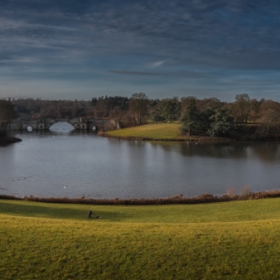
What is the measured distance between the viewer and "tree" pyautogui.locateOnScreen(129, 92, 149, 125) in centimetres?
11227

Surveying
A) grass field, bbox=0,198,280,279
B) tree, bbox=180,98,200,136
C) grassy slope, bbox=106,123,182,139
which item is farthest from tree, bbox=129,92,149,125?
grass field, bbox=0,198,280,279

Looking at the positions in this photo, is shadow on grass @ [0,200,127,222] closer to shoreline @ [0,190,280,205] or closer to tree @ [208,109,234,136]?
shoreline @ [0,190,280,205]

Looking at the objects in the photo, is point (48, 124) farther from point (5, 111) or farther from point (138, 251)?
point (138, 251)

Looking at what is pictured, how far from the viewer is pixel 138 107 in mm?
113375

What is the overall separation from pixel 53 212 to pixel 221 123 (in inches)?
2581

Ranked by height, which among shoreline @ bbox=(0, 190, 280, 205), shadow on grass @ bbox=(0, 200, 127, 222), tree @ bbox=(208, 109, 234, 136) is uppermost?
tree @ bbox=(208, 109, 234, 136)

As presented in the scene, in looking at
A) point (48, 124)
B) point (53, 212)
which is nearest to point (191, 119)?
point (53, 212)

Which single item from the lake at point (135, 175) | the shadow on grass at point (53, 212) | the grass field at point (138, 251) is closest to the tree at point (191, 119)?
the lake at point (135, 175)

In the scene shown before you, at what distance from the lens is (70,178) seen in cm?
3578

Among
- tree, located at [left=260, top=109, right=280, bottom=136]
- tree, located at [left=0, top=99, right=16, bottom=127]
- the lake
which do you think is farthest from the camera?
tree, located at [left=0, top=99, right=16, bottom=127]

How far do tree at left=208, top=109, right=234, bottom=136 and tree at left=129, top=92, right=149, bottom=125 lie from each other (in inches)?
1351

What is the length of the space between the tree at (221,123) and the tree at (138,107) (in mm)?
34328

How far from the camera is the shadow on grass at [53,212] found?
1866cm

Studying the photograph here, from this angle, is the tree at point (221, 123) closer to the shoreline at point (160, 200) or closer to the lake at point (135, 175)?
the lake at point (135, 175)
